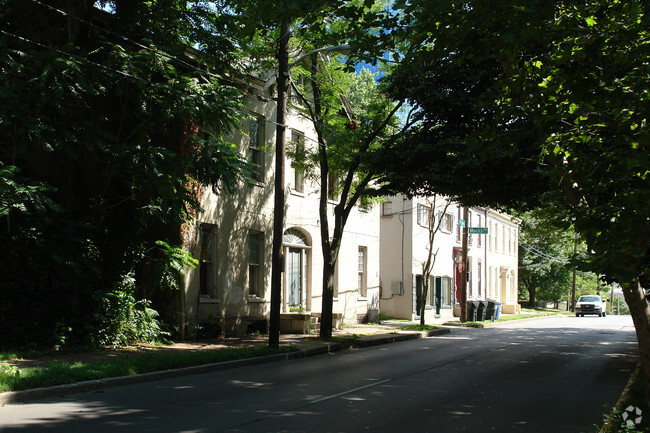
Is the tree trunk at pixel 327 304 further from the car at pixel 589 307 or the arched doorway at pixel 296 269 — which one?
the car at pixel 589 307

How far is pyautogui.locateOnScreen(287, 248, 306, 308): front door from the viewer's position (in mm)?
21994

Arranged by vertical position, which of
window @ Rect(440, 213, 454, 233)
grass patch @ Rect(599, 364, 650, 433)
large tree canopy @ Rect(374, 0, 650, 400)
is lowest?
grass patch @ Rect(599, 364, 650, 433)

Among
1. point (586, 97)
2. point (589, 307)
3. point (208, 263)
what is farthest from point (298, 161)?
point (589, 307)

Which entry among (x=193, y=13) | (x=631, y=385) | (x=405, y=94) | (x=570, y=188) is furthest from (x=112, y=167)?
(x=631, y=385)

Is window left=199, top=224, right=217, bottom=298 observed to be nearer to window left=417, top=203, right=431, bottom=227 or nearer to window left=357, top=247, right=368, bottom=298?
window left=357, top=247, right=368, bottom=298

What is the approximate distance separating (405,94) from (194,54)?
6.09 m

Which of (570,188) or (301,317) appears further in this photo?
(301,317)

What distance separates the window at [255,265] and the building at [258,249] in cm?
3

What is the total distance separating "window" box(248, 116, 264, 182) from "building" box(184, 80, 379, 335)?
3cm

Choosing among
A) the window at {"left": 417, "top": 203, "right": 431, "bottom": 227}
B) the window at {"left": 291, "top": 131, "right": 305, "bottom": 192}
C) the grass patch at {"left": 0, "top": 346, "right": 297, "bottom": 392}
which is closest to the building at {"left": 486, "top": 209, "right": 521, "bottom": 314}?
the window at {"left": 417, "top": 203, "right": 431, "bottom": 227}

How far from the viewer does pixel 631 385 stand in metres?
10.2

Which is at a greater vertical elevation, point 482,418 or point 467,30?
point 467,30

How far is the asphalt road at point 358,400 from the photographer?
290 inches

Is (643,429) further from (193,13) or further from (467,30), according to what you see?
(193,13)
